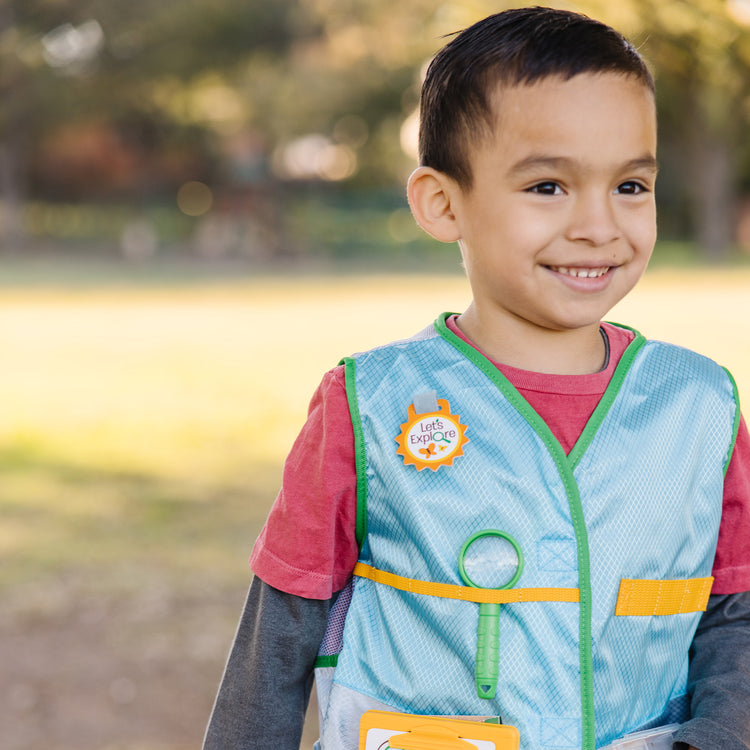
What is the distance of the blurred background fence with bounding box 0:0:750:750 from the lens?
3.44 m

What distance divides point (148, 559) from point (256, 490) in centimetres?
106

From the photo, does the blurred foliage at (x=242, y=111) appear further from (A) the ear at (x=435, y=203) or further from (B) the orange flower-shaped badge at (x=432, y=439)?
(B) the orange flower-shaped badge at (x=432, y=439)

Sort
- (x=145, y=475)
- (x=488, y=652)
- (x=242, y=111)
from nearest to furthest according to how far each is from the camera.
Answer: (x=488, y=652)
(x=145, y=475)
(x=242, y=111)

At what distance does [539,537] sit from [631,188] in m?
0.46

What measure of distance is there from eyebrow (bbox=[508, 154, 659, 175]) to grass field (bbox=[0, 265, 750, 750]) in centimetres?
188

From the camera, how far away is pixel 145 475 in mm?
5332

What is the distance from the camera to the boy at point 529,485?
1297 millimetres

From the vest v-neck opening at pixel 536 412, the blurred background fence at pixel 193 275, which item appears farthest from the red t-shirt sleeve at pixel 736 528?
the blurred background fence at pixel 193 275

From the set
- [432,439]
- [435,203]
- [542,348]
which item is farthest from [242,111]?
[432,439]

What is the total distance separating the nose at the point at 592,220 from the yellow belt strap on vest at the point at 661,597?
0.42 m

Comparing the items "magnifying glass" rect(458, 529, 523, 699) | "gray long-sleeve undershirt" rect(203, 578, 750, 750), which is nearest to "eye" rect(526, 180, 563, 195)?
"magnifying glass" rect(458, 529, 523, 699)

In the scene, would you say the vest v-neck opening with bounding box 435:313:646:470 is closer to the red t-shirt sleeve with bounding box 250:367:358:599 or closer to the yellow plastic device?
the red t-shirt sleeve with bounding box 250:367:358:599

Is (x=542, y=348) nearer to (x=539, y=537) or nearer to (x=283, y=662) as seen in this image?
(x=539, y=537)

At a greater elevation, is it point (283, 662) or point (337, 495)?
point (337, 495)
